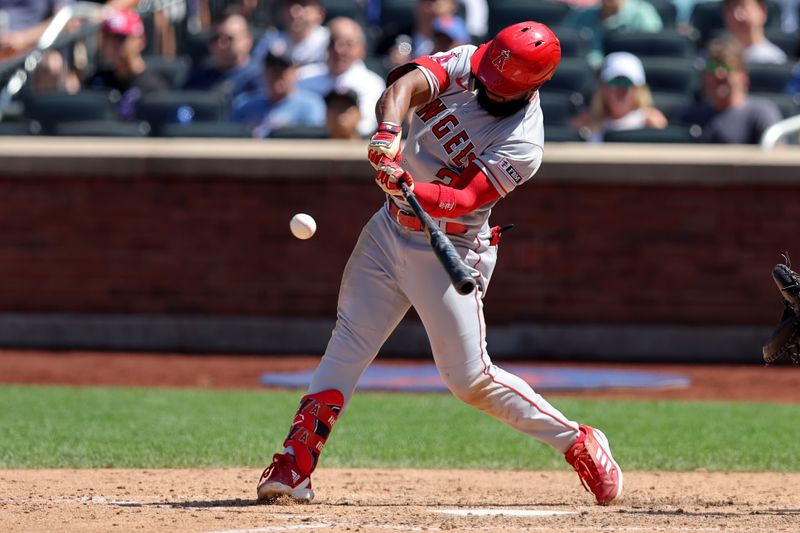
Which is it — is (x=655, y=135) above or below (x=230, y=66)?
below

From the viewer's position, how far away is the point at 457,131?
5.19 meters

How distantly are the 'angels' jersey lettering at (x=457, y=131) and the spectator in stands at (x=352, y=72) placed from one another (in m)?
6.10

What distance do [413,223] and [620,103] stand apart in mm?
6474

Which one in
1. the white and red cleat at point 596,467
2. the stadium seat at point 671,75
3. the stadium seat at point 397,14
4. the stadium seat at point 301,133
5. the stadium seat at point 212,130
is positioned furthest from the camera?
the stadium seat at point 397,14

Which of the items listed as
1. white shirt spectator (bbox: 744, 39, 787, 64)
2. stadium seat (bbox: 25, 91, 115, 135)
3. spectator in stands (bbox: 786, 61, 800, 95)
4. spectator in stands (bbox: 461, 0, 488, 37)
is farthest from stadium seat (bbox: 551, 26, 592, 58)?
stadium seat (bbox: 25, 91, 115, 135)

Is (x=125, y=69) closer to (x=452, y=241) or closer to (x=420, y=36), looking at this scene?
(x=420, y=36)

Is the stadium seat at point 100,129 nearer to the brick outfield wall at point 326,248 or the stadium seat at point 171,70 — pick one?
the brick outfield wall at point 326,248

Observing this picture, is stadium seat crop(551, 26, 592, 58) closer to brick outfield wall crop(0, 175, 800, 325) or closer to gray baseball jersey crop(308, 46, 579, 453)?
brick outfield wall crop(0, 175, 800, 325)

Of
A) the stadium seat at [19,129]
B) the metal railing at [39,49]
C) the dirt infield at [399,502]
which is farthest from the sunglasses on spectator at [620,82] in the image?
the metal railing at [39,49]

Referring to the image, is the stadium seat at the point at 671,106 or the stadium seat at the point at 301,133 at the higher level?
the stadium seat at the point at 301,133

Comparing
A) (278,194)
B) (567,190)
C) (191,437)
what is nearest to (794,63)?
(567,190)

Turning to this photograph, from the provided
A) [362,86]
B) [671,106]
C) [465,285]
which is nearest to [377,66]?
[362,86]

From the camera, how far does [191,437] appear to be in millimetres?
7570

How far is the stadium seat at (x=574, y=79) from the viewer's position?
12078 mm
